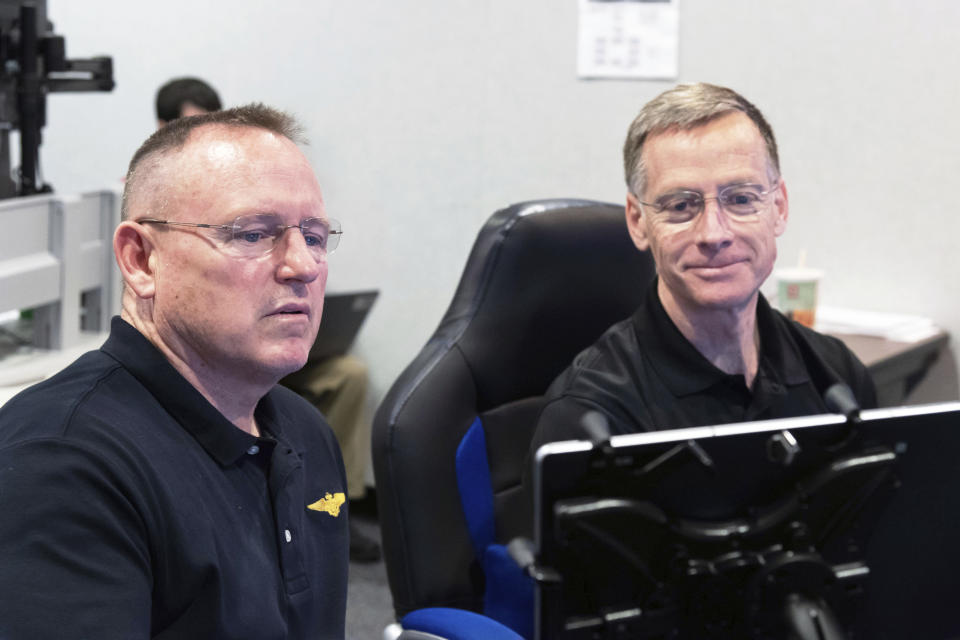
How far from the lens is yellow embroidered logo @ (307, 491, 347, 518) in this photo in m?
1.35

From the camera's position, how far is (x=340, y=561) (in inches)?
53.1

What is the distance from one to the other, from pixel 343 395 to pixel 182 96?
1.04 m

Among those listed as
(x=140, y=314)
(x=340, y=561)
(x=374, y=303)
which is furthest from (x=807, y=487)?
(x=374, y=303)

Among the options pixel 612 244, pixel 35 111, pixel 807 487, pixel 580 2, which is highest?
pixel 580 2

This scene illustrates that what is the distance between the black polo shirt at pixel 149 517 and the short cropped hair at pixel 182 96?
236 centimetres

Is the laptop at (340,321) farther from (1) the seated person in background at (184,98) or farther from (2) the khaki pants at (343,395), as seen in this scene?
(1) the seated person in background at (184,98)

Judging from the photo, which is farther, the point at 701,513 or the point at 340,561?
the point at 340,561

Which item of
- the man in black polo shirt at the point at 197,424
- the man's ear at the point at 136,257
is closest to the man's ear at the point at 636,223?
the man in black polo shirt at the point at 197,424

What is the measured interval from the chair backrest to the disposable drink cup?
95 cm

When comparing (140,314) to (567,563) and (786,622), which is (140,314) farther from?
(786,622)

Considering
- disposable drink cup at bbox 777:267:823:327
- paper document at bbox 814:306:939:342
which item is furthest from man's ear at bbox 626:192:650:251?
paper document at bbox 814:306:939:342

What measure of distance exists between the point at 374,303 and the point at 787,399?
2090mm

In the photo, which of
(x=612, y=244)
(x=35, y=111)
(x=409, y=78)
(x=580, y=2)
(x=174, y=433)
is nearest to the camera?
(x=174, y=433)

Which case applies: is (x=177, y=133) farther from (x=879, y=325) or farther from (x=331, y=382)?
(x=331, y=382)
